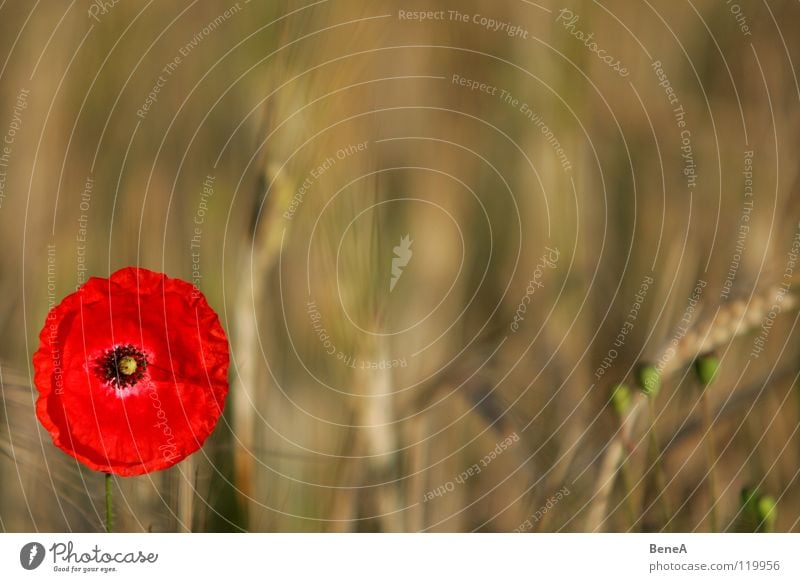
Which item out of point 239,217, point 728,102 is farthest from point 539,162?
point 239,217

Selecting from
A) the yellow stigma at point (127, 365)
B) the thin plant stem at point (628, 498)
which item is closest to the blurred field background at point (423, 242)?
the thin plant stem at point (628, 498)

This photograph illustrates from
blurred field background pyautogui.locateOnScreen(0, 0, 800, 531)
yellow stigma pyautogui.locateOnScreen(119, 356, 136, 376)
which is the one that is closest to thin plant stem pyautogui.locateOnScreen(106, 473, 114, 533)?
blurred field background pyautogui.locateOnScreen(0, 0, 800, 531)

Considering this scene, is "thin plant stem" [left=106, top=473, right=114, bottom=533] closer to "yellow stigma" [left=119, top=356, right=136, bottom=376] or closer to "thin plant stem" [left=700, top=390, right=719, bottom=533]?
"yellow stigma" [left=119, top=356, right=136, bottom=376]

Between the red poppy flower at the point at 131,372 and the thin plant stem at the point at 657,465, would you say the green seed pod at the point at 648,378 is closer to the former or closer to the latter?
the thin plant stem at the point at 657,465

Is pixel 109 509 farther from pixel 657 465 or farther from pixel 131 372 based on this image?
pixel 657 465

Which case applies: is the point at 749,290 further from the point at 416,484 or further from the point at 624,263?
the point at 416,484

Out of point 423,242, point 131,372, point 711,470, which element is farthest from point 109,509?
point 711,470

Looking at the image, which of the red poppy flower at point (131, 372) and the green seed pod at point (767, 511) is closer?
the red poppy flower at point (131, 372)
